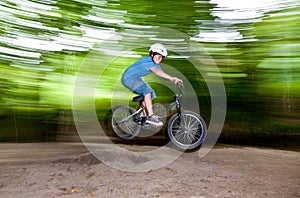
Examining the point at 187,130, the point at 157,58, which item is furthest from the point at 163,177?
the point at 157,58

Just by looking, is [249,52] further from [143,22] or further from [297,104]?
A: [143,22]

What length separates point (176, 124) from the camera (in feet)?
12.0

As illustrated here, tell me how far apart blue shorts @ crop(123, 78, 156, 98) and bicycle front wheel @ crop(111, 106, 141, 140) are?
264 millimetres

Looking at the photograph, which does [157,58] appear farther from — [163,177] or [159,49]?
[163,177]

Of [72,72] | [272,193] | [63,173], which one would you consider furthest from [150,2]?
[272,193]

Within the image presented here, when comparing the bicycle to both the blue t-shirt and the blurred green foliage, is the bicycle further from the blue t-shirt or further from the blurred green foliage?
the blurred green foliage

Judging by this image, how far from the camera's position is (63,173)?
2.95 m

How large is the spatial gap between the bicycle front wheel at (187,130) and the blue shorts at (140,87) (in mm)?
414

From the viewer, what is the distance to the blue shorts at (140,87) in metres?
3.61

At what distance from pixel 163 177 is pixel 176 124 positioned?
0.95m

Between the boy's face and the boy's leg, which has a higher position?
the boy's face

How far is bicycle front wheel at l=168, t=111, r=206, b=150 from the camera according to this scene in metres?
3.56

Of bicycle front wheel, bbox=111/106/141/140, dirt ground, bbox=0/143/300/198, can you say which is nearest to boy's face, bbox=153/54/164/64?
bicycle front wheel, bbox=111/106/141/140

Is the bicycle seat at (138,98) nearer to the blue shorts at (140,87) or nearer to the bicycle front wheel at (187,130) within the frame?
the blue shorts at (140,87)
